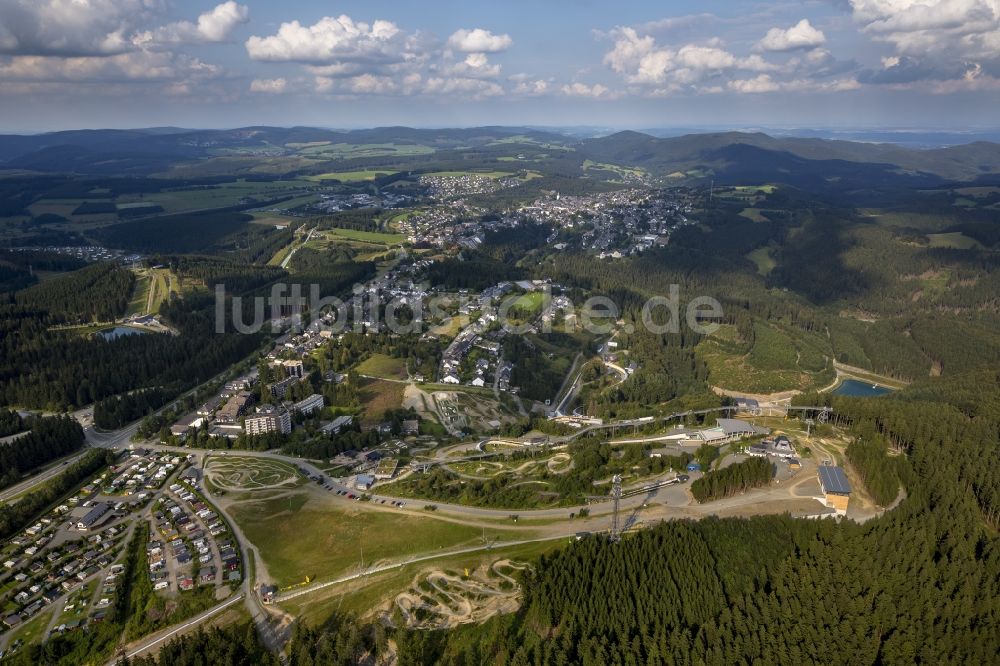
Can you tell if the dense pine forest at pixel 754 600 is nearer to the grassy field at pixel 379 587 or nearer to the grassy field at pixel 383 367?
the grassy field at pixel 379 587

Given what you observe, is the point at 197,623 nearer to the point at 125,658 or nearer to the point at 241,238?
the point at 125,658

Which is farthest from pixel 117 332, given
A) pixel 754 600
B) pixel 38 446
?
pixel 754 600

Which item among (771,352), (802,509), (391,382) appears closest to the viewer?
(802,509)

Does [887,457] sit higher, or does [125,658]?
[887,457]

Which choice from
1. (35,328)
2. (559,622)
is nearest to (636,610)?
(559,622)

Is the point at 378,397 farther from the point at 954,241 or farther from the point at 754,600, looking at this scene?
the point at 954,241

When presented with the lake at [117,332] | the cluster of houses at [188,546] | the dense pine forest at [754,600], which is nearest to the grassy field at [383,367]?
the cluster of houses at [188,546]
